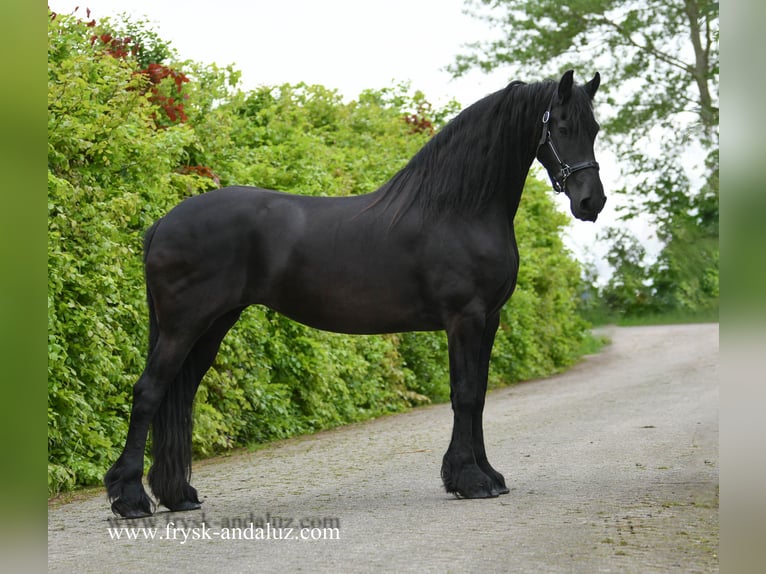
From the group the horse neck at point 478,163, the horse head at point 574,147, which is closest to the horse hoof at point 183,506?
the horse neck at point 478,163

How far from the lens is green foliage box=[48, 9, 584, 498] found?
635 cm

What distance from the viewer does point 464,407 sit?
548 centimetres

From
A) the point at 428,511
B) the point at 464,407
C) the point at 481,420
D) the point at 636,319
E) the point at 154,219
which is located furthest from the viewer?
the point at 636,319

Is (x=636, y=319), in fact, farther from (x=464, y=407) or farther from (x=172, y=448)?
(x=172, y=448)

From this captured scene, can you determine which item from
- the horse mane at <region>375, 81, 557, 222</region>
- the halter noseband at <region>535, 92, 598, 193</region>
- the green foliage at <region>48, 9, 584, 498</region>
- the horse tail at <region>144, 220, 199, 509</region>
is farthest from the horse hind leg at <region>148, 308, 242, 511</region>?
the halter noseband at <region>535, 92, 598, 193</region>

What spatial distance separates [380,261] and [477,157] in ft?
3.05

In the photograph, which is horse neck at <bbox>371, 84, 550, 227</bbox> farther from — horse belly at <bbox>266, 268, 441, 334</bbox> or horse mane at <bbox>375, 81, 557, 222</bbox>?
horse belly at <bbox>266, 268, 441, 334</bbox>

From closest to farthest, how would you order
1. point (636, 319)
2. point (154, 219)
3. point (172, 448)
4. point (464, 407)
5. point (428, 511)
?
point (428, 511) < point (172, 448) < point (464, 407) < point (154, 219) < point (636, 319)

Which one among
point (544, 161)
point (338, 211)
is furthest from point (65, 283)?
point (544, 161)

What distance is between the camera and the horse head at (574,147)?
544cm

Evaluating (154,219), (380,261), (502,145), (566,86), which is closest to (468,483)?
(380,261)

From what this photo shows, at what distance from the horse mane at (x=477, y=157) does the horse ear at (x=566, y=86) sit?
13 cm

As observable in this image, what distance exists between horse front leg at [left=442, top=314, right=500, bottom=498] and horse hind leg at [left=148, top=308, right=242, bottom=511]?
1596mm
